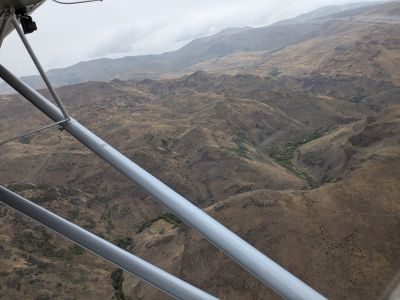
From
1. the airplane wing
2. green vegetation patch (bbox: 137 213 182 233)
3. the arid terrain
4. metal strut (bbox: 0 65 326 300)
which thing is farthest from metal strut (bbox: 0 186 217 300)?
green vegetation patch (bbox: 137 213 182 233)

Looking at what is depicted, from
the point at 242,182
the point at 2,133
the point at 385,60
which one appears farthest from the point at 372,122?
the point at 2,133

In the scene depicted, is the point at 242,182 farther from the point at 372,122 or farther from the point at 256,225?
the point at 256,225

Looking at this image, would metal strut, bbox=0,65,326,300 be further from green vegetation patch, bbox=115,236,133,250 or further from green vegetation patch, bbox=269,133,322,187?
green vegetation patch, bbox=269,133,322,187

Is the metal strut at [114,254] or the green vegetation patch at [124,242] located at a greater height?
the metal strut at [114,254]

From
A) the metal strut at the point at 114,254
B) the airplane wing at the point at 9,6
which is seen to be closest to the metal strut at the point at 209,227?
the metal strut at the point at 114,254

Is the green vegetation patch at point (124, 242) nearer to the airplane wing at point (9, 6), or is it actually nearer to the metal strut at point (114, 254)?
the metal strut at point (114, 254)

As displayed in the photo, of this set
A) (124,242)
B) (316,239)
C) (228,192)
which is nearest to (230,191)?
(228,192)
